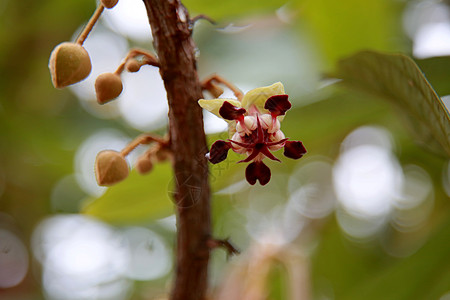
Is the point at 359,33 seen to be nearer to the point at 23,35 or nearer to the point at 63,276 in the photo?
the point at 23,35

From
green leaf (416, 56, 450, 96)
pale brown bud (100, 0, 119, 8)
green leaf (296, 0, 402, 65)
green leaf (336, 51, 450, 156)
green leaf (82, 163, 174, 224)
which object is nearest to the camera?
pale brown bud (100, 0, 119, 8)

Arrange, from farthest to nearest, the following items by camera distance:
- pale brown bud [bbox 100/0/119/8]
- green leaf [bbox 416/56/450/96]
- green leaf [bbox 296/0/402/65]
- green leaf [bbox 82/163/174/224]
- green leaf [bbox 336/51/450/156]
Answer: green leaf [bbox 296/0/402/65]
green leaf [bbox 82/163/174/224]
green leaf [bbox 416/56/450/96]
green leaf [bbox 336/51/450/156]
pale brown bud [bbox 100/0/119/8]

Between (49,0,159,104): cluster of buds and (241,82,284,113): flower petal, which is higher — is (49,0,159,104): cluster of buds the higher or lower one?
the higher one

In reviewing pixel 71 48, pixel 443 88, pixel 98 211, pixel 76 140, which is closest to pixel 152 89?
pixel 76 140

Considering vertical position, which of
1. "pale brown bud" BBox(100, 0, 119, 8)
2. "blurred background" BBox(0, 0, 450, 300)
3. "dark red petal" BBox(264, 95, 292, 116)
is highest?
"pale brown bud" BBox(100, 0, 119, 8)

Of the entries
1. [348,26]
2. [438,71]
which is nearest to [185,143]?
[438,71]

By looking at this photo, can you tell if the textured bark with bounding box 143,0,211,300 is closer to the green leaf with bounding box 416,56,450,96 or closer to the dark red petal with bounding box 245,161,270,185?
the dark red petal with bounding box 245,161,270,185

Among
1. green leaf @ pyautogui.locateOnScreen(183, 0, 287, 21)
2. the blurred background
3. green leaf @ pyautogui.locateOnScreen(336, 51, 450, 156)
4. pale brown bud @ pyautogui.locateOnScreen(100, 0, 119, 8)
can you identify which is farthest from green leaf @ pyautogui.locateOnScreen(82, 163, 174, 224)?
pale brown bud @ pyautogui.locateOnScreen(100, 0, 119, 8)
